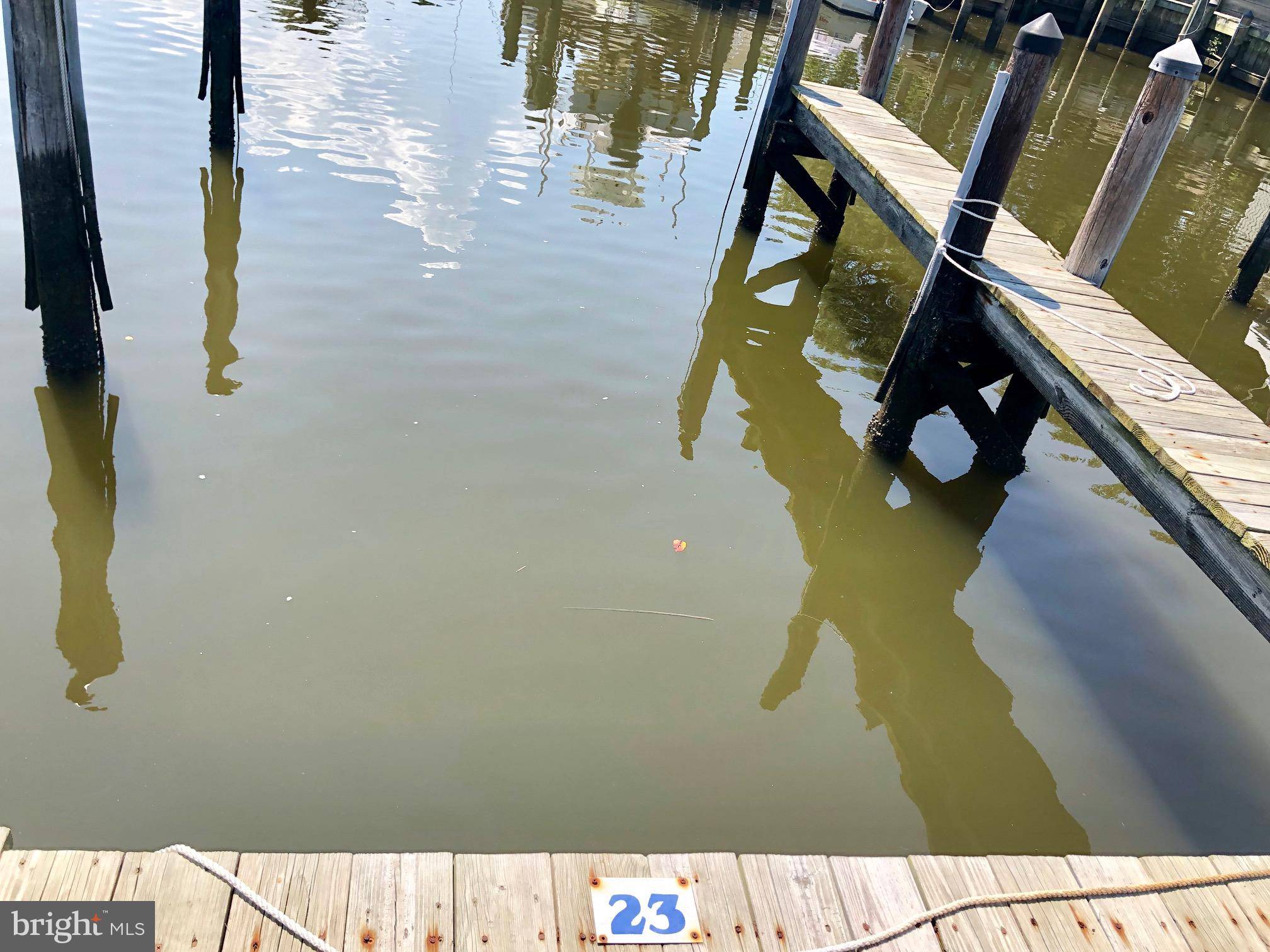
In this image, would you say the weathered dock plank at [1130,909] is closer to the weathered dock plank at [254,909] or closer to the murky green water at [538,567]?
the murky green water at [538,567]

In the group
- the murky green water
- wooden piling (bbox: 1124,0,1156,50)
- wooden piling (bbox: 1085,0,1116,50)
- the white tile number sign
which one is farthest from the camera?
wooden piling (bbox: 1124,0,1156,50)

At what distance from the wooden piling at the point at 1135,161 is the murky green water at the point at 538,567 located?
159 cm

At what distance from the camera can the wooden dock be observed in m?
2.93

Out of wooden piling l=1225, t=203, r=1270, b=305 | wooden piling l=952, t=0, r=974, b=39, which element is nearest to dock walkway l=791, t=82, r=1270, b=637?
wooden piling l=1225, t=203, r=1270, b=305

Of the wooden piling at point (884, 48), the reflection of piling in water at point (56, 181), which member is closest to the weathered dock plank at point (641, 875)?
the reflection of piling in water at point (56, 181)

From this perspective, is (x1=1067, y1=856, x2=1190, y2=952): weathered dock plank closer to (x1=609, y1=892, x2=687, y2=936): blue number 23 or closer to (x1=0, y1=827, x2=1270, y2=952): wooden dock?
(x1=0, y1=827, x2=1270, y2=952): wooden dock

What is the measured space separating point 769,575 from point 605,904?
267 cm

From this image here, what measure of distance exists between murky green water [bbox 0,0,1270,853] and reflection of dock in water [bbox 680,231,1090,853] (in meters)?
0.02

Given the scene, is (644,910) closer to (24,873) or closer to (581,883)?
(581,883)

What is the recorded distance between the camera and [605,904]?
3141 mm

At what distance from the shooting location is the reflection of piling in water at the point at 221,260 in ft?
21.0

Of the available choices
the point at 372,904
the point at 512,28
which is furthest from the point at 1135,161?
the point at 512,28

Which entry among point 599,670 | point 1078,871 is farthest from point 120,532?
point 1078,871

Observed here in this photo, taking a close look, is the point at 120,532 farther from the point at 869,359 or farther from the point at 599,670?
the point at 869,359
